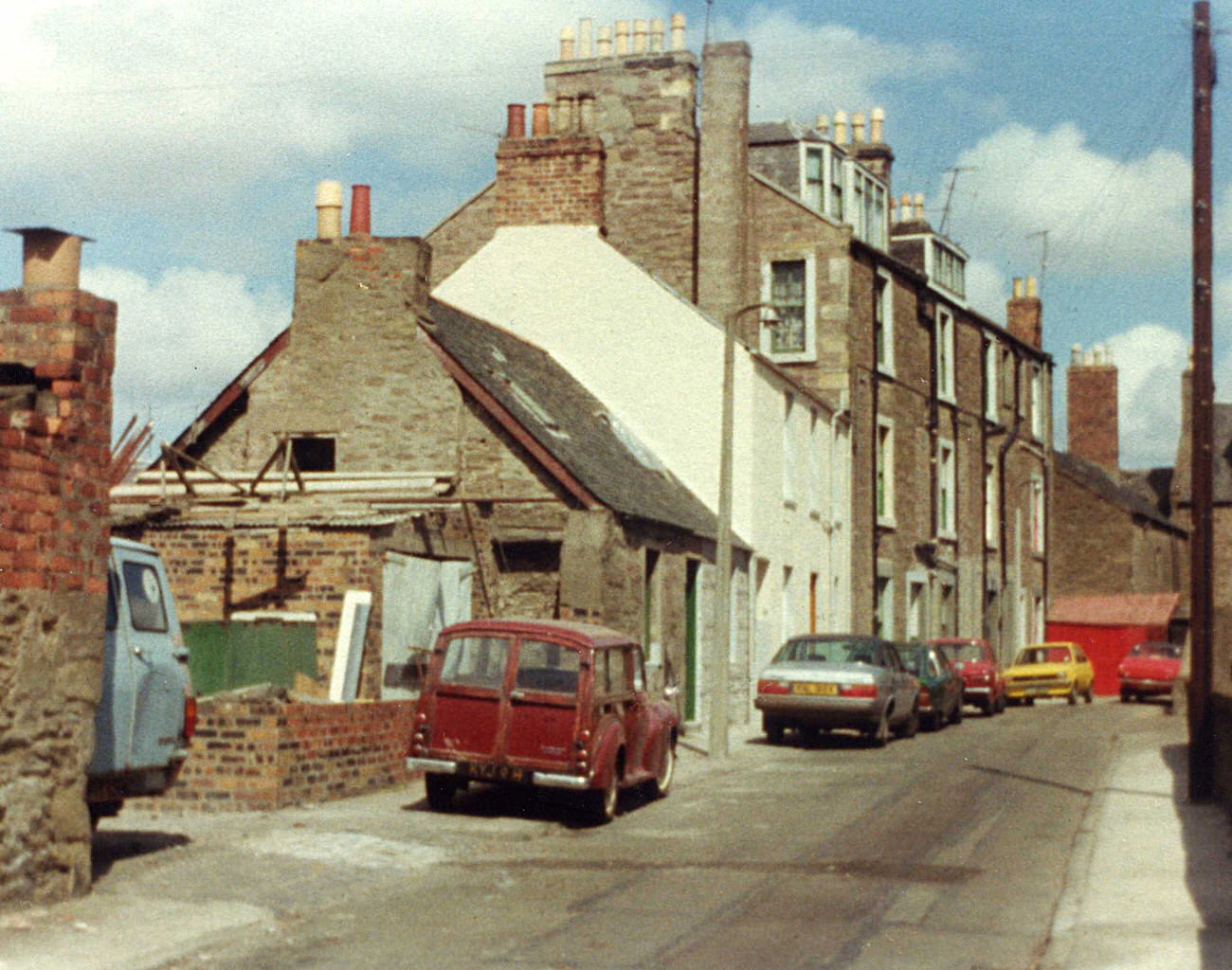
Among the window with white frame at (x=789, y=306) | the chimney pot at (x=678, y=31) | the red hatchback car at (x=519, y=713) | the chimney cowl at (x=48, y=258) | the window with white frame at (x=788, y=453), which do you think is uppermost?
the chimney pot at (x=678, y=31)

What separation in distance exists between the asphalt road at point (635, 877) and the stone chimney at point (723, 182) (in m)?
15.8

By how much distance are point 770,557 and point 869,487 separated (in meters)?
7.58

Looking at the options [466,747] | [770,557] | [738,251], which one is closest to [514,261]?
[738,251]

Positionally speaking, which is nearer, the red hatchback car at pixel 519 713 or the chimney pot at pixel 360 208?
the red hatchback car at pixel 519 713

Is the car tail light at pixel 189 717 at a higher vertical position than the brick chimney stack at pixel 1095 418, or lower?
lower

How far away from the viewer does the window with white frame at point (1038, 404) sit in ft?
178

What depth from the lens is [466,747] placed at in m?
15.2

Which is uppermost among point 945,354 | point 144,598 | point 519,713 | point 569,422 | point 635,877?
point 945,354

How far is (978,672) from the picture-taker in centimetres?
3603

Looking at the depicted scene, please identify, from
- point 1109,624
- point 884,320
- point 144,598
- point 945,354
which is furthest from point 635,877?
point 1109,624

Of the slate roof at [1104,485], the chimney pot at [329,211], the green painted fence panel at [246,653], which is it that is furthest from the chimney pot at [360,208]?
the slate roof at [1104,485]

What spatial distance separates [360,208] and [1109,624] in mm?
36298

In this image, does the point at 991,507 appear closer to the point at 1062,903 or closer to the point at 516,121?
the point at 516,121

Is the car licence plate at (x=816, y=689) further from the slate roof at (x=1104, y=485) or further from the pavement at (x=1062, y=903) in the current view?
the slate roof at (x=1104, y=485)
